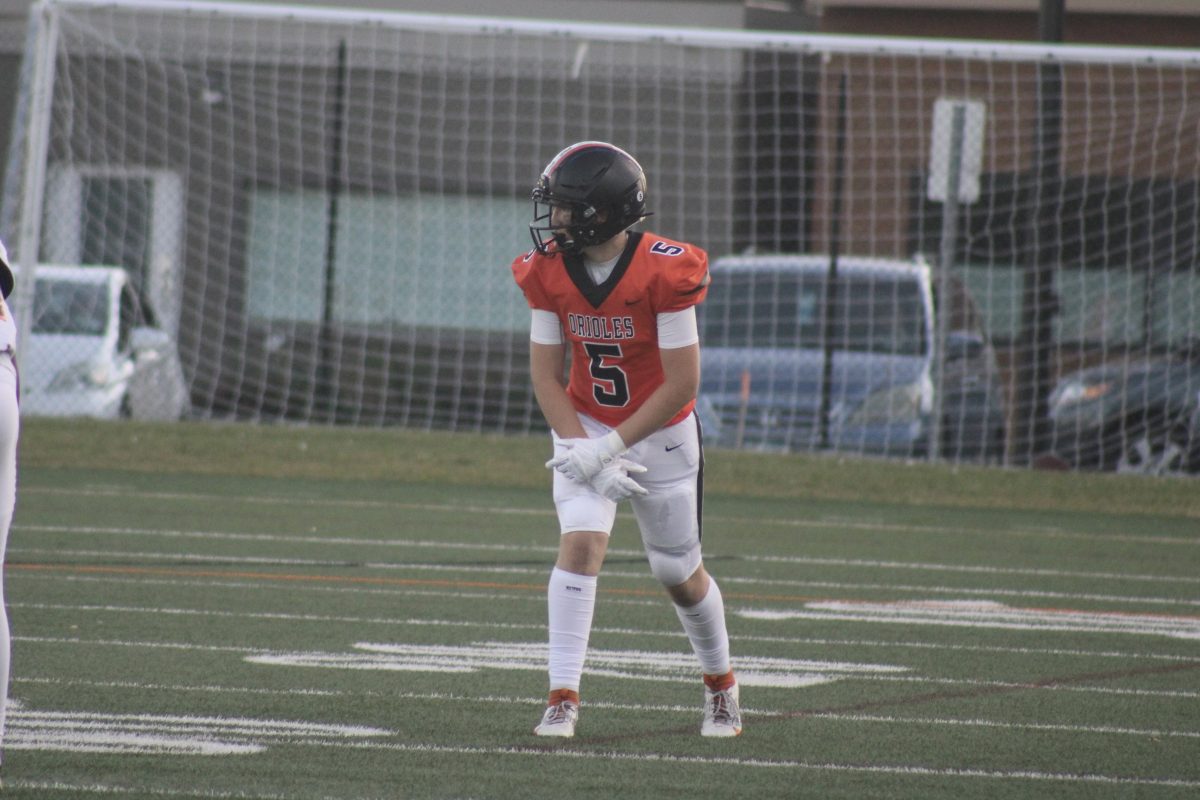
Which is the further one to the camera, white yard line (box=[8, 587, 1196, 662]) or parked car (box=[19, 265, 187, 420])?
parked car (box=[19, 265, 187, 420])

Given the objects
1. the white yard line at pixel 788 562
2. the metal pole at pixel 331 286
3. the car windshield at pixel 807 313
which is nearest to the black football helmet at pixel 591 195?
the white yard line at pixel 788 562

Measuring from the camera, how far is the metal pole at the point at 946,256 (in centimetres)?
1479

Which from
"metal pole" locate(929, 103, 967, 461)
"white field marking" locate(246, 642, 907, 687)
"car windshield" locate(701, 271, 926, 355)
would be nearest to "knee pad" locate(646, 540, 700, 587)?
"white field marking" locate(246, 642, 907, 687)

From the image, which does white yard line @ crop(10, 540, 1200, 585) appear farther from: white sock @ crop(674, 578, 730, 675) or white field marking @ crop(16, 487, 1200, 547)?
white sock @ crop(674, 578, 730, 675)

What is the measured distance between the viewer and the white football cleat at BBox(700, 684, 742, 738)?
559 cm

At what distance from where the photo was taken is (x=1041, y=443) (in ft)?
51.3

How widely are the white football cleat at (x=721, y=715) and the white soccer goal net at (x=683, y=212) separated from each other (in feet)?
28.8

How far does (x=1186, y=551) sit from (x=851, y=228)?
6.66 m

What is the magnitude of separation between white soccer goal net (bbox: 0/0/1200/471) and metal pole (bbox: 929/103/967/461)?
0.11 ft

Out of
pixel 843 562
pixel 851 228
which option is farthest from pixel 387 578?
pixel 851 228

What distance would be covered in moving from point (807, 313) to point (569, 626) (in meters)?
10.5

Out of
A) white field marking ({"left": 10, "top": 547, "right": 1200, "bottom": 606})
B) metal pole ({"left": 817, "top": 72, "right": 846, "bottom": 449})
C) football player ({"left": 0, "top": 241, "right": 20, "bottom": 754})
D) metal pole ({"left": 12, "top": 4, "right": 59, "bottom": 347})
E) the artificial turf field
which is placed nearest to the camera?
football player ({"left": 0, "top": 241, "right": 20, "bottom": 754})

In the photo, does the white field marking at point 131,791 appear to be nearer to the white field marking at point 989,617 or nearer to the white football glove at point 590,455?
the white football glove at point 590,455

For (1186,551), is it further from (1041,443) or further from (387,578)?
(387,578)
